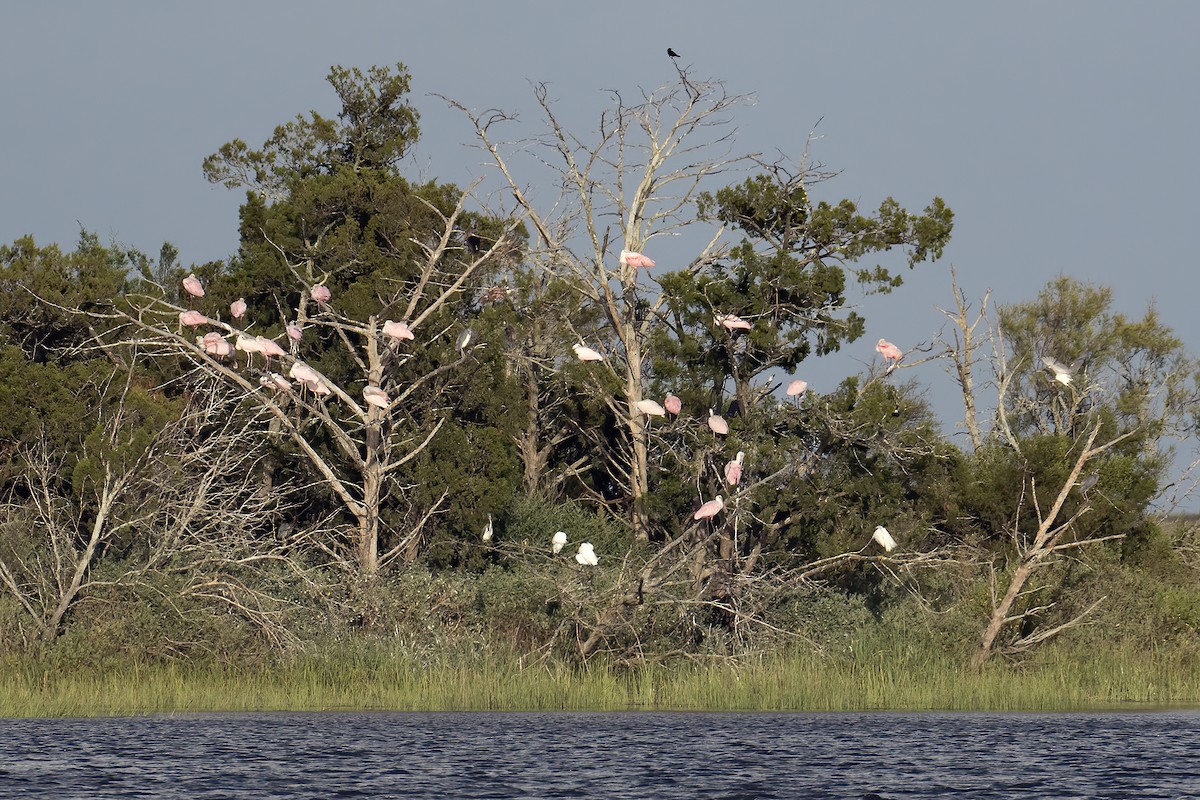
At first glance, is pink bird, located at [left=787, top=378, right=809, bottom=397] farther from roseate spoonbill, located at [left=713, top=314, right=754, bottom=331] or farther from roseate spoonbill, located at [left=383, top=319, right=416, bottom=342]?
roseate spoonbill, located at [left=383, top=319, right=416, bottom=342]

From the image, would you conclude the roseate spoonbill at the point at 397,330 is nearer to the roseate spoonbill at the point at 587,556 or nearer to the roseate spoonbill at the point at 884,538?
the roseate spoonbill at the point at 587,556

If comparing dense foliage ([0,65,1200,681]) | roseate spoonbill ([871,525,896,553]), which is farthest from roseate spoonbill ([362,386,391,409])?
→ roseate spoonbill ([871,525,896,553])

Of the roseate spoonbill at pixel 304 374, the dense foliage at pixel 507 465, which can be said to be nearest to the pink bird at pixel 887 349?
the dense foliage at pixel 507 465

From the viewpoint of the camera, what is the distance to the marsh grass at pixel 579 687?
22.1 m

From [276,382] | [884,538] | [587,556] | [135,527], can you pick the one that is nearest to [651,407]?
[587,556]

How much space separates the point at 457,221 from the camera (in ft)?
97.9

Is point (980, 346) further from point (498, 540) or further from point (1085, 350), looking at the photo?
point (498, 540)

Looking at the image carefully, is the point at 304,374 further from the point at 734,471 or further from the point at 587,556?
the point at 734,471

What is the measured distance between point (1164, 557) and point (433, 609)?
13.7 meters

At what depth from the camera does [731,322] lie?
88.6 ft

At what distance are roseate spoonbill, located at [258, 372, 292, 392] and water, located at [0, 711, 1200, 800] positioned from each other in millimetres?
6367

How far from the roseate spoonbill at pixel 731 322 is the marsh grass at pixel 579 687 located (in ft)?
19.4

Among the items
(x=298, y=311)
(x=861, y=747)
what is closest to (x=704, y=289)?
(x=298, y=311)

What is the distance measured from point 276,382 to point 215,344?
44.4 inches
